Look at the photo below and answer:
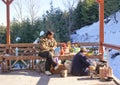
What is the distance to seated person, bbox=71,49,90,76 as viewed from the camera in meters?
8.04

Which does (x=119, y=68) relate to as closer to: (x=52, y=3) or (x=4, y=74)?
(x=52, y=3)

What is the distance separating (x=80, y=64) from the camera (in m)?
8.12

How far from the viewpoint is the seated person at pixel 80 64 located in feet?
26.4

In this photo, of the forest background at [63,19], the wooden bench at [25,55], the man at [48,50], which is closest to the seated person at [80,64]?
the man at [48,50]

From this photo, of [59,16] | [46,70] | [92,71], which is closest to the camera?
[92,71]

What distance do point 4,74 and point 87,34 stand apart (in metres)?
16.9

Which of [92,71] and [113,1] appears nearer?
[92,71]

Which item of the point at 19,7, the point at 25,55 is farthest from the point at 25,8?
the point at 25,55

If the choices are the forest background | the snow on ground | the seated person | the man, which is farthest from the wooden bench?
the snow on ground

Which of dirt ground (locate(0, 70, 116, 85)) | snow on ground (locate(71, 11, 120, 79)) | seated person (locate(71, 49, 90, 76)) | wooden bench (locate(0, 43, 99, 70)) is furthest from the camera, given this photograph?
snow on ground (locate(71, 11, 120, 79))

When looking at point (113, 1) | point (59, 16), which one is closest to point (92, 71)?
point (59, 16)

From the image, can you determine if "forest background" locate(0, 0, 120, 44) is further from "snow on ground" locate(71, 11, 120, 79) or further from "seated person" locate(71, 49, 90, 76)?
"seated person" locate(71, 49, 90, 76)

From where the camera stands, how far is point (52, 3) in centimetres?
2561

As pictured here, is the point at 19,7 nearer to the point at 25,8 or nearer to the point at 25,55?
the point at 25,8
